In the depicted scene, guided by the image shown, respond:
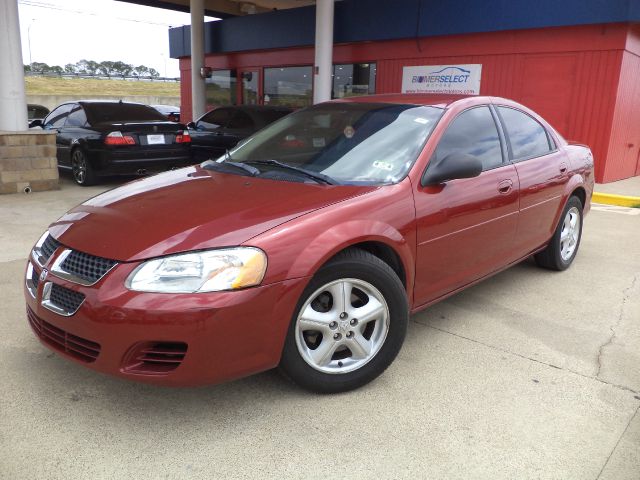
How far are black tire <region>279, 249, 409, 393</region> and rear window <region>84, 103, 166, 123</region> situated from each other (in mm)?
7396

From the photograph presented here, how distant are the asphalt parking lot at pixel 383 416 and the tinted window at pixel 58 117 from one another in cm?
662

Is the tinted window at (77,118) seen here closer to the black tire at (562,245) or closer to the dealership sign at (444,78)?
the dealership sign at (444,78)

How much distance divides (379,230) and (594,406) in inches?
55.2

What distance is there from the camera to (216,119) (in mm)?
10484

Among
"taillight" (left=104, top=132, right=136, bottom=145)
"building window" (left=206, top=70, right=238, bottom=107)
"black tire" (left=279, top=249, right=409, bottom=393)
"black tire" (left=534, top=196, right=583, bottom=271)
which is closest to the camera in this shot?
"black tire" (left=279, top=249, right=409, bottom=393)

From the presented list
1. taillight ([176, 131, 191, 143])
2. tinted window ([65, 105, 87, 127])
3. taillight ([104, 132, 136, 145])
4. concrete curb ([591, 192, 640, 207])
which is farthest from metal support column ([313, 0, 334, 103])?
concrete curb ([591, 192, 640, 207])

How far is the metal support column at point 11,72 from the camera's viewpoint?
780 cm

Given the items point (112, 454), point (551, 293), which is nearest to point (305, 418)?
point (112, 454)

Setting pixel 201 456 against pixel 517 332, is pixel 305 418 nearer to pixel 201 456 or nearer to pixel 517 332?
pixel 201 456

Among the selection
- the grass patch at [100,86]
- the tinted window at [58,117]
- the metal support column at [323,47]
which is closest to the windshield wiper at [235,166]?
the tinted window at [58,117]

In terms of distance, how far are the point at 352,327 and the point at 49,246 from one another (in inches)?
63.8

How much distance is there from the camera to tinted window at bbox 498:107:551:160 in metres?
4.15

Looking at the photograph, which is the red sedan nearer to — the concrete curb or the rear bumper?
the rear bumper

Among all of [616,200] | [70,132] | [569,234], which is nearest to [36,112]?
[70,132]
